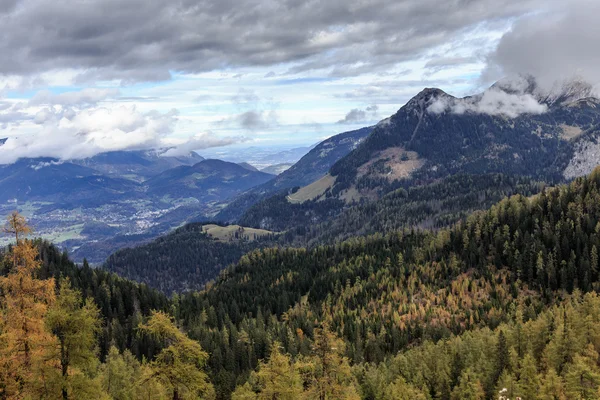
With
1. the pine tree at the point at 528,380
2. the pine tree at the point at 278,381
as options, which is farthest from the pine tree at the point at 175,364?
the pine tree at the point at 528,380

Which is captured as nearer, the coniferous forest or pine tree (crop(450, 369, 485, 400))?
the coniferous forest

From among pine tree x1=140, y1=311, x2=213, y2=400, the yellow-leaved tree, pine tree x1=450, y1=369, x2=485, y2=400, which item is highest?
the yellow-leaved tree

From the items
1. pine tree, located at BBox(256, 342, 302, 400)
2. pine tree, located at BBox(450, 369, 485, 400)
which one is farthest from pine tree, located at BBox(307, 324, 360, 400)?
pine tree, located at BBox(450, 369, 485, 400)

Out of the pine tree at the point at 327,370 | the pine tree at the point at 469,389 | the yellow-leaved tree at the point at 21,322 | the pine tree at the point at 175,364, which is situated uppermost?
the yellow-leaved tree at the point at 21,322

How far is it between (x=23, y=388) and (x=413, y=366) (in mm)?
106328

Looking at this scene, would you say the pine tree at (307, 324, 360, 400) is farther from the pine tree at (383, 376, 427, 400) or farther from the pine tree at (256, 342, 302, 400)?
the pine tree at (383, 376, 427, 400)

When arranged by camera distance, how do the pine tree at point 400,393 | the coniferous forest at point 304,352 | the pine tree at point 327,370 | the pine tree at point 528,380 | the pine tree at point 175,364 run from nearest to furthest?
the coniferous forest at point 304,352
the pine tree at point 175,364
the pine tree at point 327,370
the pine tree at point 528,380
the pine tree at point 400,393

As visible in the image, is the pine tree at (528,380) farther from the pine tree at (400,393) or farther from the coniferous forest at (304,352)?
the pine tree at (400,393)

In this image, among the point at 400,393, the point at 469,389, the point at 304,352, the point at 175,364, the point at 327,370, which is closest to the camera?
the point at 175,364

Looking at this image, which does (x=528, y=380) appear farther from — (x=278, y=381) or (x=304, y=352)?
(x=304, y=352)

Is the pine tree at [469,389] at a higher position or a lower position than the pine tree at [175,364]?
lower

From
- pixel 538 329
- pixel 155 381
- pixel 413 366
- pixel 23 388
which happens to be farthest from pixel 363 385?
pixel 23 388

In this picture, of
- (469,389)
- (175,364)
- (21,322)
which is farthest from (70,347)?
(469,389)

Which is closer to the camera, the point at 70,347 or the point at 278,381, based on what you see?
the point at 70,347
